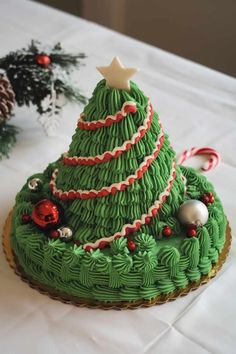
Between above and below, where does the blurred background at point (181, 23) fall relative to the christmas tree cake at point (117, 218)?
above

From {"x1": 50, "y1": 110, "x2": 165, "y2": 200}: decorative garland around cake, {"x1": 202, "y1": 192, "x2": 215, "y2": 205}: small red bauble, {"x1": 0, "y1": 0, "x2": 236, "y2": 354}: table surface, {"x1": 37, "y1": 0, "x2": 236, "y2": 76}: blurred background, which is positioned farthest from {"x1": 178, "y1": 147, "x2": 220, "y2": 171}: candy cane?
{"x1": 37, "y1": 0, "x2": 236, "y2": 76}: blurred background

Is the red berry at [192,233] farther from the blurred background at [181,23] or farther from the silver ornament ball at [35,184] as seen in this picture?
the blurred background at [181,23]

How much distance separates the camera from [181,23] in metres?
2.33

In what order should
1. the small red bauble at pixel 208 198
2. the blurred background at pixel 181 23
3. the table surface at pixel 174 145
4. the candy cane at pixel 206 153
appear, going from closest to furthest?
the table surface at pixel 174 145, the small red bauble at pixel 208 198, the candy cane at pixel 206 153, the blurred background at pixel 181 23

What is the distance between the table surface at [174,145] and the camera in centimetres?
86

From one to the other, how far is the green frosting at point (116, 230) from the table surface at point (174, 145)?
4cm

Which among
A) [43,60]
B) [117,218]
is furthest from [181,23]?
[117,218]

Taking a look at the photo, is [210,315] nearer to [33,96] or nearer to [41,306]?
[41,306]

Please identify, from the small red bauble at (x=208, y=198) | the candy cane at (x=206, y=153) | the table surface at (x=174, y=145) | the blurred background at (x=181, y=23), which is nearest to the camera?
the table surface at (x=174, y=145)

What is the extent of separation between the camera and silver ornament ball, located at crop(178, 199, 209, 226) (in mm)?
920

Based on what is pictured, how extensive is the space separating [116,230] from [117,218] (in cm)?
2

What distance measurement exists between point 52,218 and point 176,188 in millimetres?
203

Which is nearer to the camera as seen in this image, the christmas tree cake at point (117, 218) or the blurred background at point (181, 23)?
the christmas tree cake at point (117, 218)

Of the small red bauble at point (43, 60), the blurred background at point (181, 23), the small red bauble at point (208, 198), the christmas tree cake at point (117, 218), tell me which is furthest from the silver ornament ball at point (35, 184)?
the blurred background at point (181, 23)
